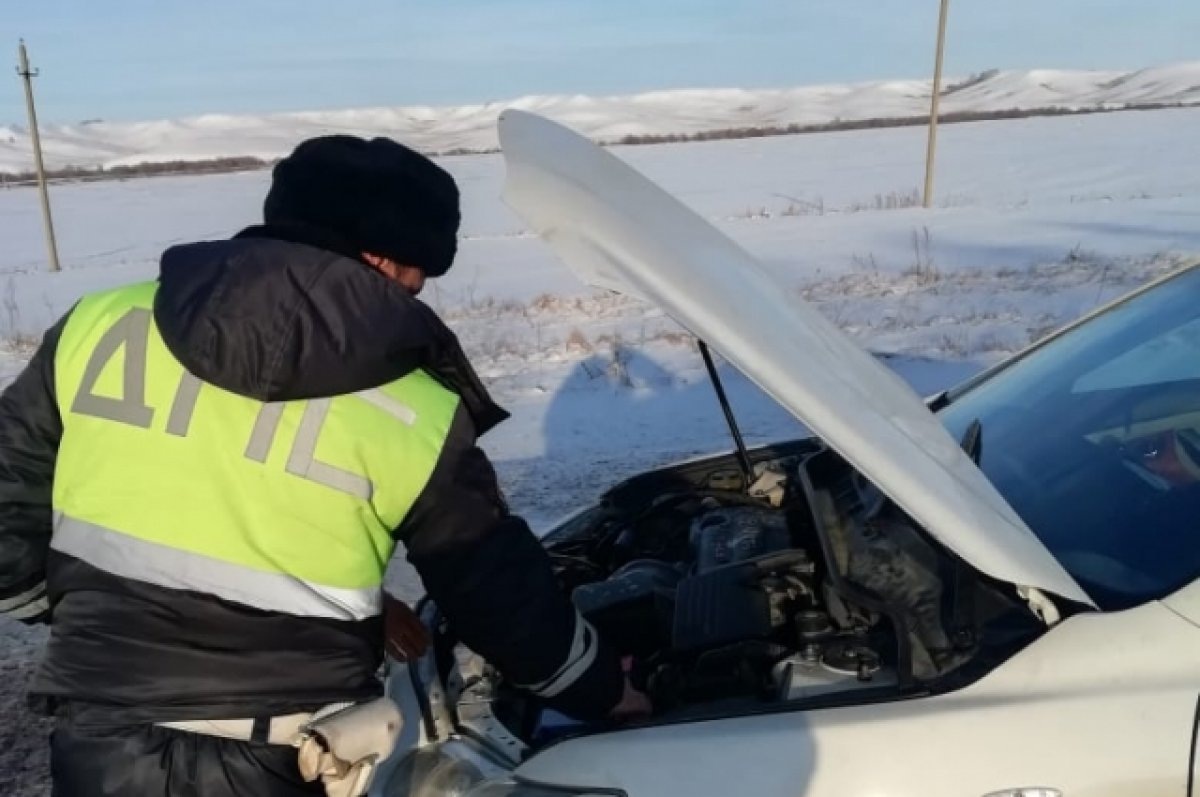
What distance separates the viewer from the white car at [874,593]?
161cm

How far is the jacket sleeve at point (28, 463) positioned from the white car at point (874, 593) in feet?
2.33

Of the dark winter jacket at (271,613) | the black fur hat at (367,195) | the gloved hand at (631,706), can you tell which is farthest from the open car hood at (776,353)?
the gloved hand at (631,706)

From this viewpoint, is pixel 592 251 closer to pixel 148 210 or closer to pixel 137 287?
pixel 137 287

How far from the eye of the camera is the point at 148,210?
34.9 meters

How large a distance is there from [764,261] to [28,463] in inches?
556

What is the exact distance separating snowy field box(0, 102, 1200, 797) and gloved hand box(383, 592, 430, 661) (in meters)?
0.81

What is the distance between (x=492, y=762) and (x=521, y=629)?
0.30m

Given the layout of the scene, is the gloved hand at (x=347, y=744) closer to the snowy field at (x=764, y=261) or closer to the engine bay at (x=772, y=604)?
the engine bay at (x=772, y=604)

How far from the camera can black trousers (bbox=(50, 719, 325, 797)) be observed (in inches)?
66.6

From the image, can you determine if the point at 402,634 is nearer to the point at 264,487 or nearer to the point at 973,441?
the point at 264,487

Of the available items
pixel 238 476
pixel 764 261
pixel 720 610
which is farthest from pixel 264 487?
pixel 764 261

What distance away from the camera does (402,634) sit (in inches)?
84.4

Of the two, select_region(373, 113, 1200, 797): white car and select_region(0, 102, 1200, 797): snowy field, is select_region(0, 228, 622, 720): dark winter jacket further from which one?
select_region(0, 102, 1200, 797): snowy field

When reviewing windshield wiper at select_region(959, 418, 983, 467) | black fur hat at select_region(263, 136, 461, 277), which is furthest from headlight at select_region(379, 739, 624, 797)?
windshield wiper at select_region(959, 418, 983, 467)
